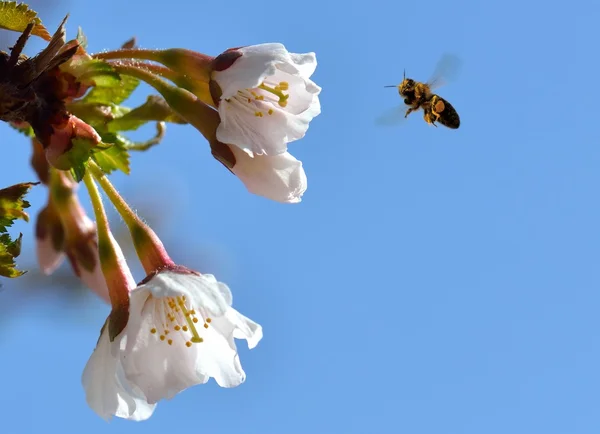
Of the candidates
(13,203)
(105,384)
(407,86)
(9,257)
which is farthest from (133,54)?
(407,86)

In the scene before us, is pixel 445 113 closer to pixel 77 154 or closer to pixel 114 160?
pixel 114 160

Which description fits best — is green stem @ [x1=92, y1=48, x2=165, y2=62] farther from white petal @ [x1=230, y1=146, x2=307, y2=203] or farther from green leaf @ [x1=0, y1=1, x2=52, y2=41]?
white petal @ [x1=230, y1=146, x2=307, y2=203]

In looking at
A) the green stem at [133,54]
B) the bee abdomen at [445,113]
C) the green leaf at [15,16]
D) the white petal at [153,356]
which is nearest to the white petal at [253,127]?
the green stem at [133,54]

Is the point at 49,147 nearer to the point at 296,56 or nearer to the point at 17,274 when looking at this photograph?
the point at 17,274

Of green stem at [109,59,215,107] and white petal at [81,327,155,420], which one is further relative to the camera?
green stem at [109,59,215,107]

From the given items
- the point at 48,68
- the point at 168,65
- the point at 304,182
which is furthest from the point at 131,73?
the point at 304,182

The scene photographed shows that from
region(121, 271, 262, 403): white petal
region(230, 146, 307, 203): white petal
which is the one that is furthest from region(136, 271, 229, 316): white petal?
region(230, 146, 307, 203): white petal

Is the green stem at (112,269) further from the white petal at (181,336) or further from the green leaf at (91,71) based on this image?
the green leaf at (91,71)

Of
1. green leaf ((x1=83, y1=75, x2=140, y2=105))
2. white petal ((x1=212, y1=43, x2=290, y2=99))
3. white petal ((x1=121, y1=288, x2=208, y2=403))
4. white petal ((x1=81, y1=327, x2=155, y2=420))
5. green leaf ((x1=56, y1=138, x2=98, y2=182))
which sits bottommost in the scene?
white petal ((x1=81, y1=327, x2=155, y2=420))
